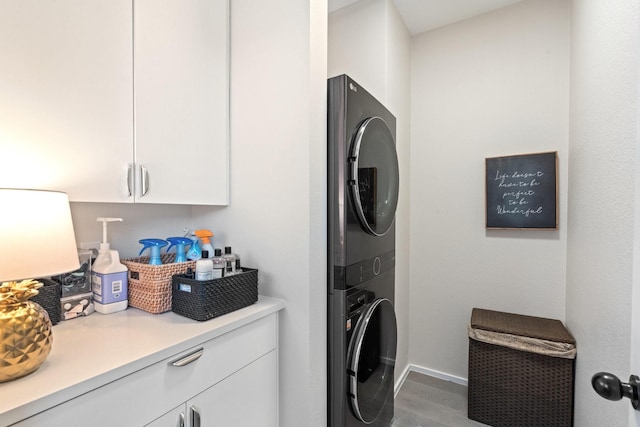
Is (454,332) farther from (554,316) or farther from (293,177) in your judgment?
(293,177)

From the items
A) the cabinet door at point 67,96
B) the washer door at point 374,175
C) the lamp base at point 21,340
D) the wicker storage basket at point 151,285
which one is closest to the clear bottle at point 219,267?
the wicker storage basket at point 151,285

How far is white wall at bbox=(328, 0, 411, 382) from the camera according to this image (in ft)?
6.66

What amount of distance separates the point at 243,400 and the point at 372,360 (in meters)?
0.69

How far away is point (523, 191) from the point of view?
2105 millimetres

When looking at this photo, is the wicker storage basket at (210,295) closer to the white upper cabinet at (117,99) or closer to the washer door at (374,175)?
the white upper cabinet at (117,99)

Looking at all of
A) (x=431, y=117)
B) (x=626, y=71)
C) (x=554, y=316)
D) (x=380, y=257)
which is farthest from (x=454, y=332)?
(x=626, y=71)

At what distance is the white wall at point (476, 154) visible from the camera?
204 centimetres

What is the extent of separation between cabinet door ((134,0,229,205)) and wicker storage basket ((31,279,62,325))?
39cm

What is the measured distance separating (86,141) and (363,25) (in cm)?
190

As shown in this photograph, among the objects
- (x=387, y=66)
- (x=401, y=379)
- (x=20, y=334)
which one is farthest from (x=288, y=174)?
(x=401, y=379)

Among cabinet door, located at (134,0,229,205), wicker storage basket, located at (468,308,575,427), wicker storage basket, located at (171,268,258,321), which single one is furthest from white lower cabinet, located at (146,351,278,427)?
wicker storage basket, located at (468,308,575,427)

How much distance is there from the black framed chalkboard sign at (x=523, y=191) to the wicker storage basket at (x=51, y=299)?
8.16ft

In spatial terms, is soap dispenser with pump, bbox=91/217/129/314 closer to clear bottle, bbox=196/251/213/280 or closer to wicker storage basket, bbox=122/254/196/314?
wicker storage basket, bbox=122/254/196/314

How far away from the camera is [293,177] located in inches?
47.7
